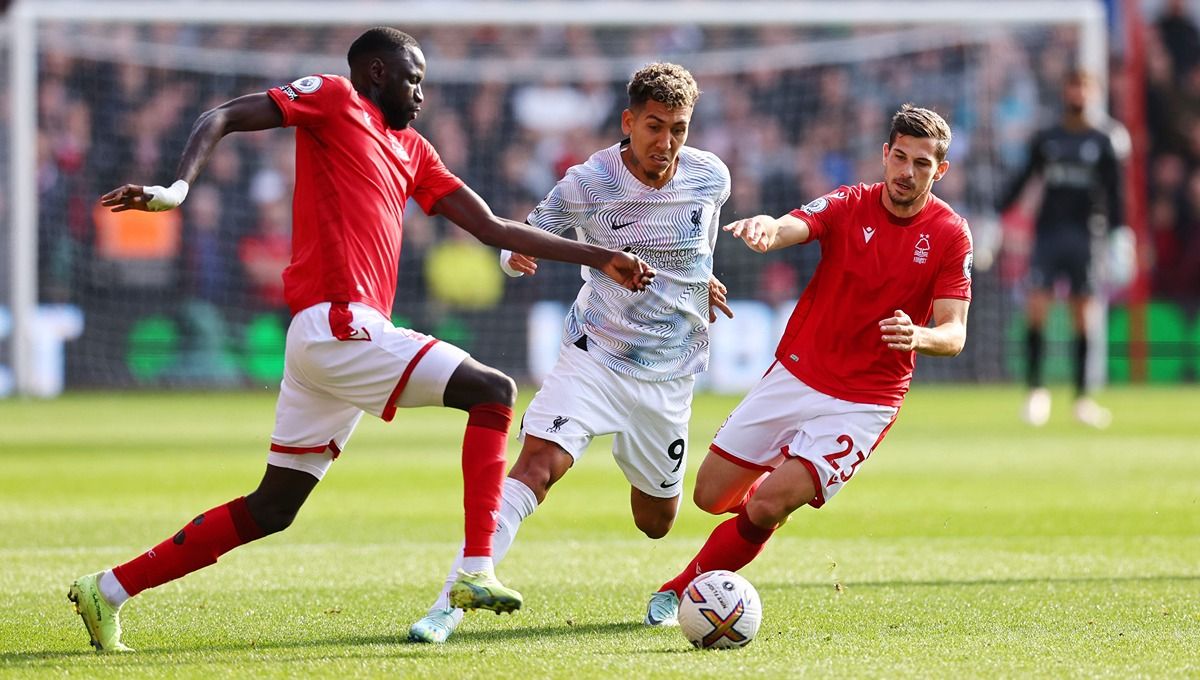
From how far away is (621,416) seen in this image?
657 centimetres

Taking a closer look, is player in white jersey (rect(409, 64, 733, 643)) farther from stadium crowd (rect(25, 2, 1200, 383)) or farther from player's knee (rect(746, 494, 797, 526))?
stadium crowd (rect(25, 2, 1200, 383))

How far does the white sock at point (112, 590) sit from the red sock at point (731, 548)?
195cm

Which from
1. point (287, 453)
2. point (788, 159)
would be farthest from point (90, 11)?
point (287, 453)

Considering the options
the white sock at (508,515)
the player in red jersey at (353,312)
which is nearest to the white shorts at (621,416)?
the white sock at (508,515)

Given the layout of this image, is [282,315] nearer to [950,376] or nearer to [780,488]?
[950,376]

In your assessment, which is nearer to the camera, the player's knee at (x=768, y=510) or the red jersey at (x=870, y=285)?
the player's knee at (x=768, y=510)

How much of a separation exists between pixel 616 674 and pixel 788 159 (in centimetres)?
1799

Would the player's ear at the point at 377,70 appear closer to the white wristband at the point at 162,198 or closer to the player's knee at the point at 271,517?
the white wristband at the point at 162,198

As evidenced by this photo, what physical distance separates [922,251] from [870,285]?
23 cm

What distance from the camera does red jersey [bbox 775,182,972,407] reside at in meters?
6.42

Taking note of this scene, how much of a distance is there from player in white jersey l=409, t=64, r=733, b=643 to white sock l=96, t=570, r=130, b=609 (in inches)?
60.2

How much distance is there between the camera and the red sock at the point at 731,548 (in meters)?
6.34

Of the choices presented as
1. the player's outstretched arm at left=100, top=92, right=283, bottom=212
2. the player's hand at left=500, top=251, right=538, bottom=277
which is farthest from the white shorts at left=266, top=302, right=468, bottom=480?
the player's hand at left=500, top=251, right=538, bottom=277

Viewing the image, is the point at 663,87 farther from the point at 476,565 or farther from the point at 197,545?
the point at 197,545
